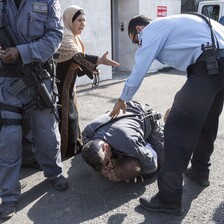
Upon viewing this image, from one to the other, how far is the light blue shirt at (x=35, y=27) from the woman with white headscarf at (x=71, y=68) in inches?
26.7

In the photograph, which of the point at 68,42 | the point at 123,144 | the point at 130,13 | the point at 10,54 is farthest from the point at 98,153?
the point at 130,13

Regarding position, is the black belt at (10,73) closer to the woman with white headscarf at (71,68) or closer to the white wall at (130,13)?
the woman with white headscarf at (71,68)

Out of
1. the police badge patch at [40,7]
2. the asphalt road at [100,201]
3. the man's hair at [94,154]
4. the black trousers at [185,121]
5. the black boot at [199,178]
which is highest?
the police badge patch at [40,7]

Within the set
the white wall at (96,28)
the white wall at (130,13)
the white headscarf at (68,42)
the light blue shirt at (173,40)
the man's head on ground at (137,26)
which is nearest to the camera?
the light blue shirt at (173,40)

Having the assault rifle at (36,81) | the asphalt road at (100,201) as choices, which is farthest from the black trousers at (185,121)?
the assault rifle at (36,81)

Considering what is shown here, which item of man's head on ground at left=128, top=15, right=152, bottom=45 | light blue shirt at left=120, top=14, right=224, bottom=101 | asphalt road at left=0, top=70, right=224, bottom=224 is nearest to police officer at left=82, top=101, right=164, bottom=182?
asphalt road at left=0, top=70, right=224, bottom=224

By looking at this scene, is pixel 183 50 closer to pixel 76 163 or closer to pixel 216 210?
pixel 216 210

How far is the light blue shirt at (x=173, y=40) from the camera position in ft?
7.62

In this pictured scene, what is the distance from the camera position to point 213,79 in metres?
2.35

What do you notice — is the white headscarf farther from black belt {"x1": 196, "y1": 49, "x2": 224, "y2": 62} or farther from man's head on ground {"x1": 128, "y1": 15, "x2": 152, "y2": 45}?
black belt {"x1": 196, "y1": 49, "x2": 224, "y2": 62}

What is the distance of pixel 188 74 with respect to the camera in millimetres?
2463

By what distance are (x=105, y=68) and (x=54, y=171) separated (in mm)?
5408

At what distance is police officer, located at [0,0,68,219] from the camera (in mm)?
2475

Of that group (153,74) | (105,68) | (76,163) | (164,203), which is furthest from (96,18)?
(164,203)
